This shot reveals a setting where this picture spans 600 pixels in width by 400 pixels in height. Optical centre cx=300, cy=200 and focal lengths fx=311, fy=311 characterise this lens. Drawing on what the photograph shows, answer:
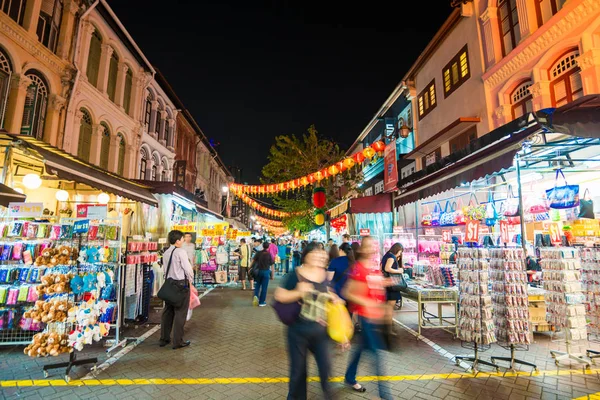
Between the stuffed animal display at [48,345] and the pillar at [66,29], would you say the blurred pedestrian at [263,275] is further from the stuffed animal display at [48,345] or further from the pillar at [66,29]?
the pillar at [66,29]

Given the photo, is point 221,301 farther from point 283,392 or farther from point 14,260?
point 283,392

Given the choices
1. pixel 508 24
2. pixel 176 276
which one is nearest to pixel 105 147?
pixel 176 276

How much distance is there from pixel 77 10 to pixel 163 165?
1054cm

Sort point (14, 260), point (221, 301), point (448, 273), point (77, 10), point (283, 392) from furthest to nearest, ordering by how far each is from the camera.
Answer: point (77, 10) < point (221, 301) < point (448, 273) < point (14, 260) < point (283, 392)

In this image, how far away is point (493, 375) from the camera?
4.84 metres

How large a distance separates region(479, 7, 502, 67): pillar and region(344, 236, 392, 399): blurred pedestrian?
11750mm

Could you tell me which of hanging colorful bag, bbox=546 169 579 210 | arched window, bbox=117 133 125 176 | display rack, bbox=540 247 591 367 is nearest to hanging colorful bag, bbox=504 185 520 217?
hanging colorful bag, bbox=546 169 579 210

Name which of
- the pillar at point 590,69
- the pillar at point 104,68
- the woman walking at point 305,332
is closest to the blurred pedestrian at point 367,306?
the woman walking at point 305,332

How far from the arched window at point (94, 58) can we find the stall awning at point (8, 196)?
1025 cm

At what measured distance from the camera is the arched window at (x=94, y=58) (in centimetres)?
1383

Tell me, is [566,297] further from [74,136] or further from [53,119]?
[74,136]

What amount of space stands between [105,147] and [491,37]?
17646 mm

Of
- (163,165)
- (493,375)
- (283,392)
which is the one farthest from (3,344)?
(163,165)

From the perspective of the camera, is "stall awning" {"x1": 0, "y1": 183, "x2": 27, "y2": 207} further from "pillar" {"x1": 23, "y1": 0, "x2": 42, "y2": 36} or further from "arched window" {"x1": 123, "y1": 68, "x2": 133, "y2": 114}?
"arched window" {"x1": 123, "y1": 68, "x2": 133, "y2": 114}
